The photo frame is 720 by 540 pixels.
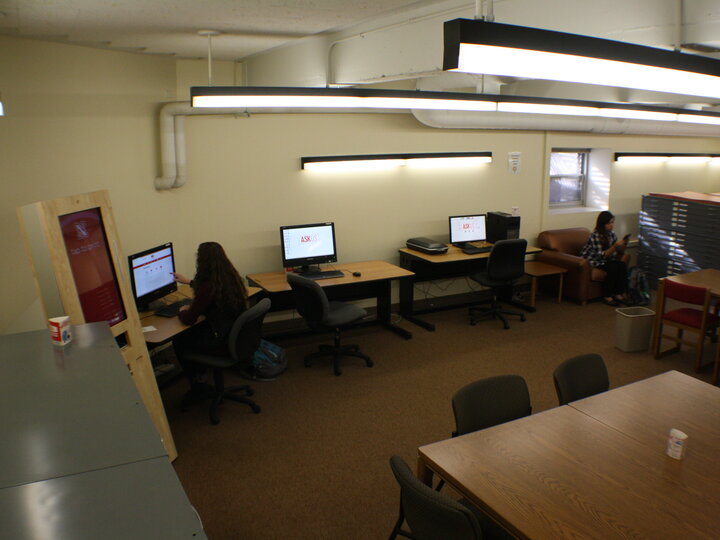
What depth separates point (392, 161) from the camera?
Answer: 615 centimetres

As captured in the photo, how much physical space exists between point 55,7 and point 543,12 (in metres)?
2.54

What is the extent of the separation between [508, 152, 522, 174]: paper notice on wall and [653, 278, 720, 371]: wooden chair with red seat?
2.67m

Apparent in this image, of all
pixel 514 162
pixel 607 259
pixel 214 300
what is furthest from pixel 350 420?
pixel 607 259

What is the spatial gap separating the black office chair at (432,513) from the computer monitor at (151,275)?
2.78 meters

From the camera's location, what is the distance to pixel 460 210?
685 centimetres

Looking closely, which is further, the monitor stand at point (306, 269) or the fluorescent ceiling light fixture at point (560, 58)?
the monitor stand at point (306, 269)

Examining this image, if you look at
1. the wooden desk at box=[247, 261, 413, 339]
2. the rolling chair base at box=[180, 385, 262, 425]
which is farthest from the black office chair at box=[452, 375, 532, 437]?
the wooden desk at box=[247, 261, 413, 339]

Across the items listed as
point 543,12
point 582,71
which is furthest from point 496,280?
point 582,71

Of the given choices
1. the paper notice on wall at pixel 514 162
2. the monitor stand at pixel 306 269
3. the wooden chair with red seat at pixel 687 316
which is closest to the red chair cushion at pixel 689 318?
the wooden chair with red seat at pixel 687 316

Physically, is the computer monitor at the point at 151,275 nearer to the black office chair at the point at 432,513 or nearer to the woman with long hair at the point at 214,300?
the woman with long hair at the point at 214,300

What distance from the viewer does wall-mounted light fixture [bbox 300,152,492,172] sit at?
18.8ft

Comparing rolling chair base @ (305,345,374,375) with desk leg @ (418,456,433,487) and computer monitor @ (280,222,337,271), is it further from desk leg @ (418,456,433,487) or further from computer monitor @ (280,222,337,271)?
desk leg @ (418,456,433,487)

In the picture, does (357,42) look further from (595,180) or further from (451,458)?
(595,180)

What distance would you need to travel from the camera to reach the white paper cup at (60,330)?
237cm
